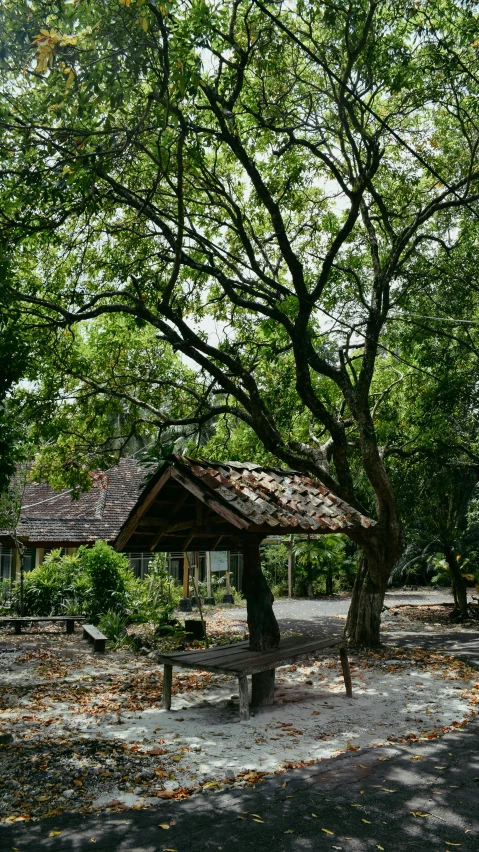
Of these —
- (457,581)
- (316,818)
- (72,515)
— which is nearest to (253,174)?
(316,818)

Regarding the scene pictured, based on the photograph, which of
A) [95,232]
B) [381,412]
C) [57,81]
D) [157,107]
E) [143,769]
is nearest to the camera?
[143,769]

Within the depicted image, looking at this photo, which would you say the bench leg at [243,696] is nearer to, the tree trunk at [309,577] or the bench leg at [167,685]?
the bench leg at [167,685]

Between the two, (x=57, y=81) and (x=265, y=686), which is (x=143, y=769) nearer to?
(x=265, y=686)

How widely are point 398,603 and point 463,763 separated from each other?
20.4 meters

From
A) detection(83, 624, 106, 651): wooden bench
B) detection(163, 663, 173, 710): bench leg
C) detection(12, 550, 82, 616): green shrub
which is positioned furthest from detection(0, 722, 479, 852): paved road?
detection(12, 550, 82, 616): green shrub

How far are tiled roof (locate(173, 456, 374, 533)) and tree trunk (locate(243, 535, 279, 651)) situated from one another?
0.69m

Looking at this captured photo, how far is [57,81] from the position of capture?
25.5ft

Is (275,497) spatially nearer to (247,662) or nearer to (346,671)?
(247,662)

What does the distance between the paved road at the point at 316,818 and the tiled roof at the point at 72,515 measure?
18.2 meters

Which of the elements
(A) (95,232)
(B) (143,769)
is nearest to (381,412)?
(A) (95,232)

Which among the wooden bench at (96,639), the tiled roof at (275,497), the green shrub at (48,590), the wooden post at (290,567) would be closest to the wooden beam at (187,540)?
the tiled roof at (275,497)

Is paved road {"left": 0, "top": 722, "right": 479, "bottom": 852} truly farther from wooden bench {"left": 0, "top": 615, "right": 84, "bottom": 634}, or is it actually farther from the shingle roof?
wooden bench {"left": 0, "top": 615, "right": 84, "bottom": 634}

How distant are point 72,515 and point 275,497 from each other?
19606 millimetres

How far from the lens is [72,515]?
A: 88.2 feet
